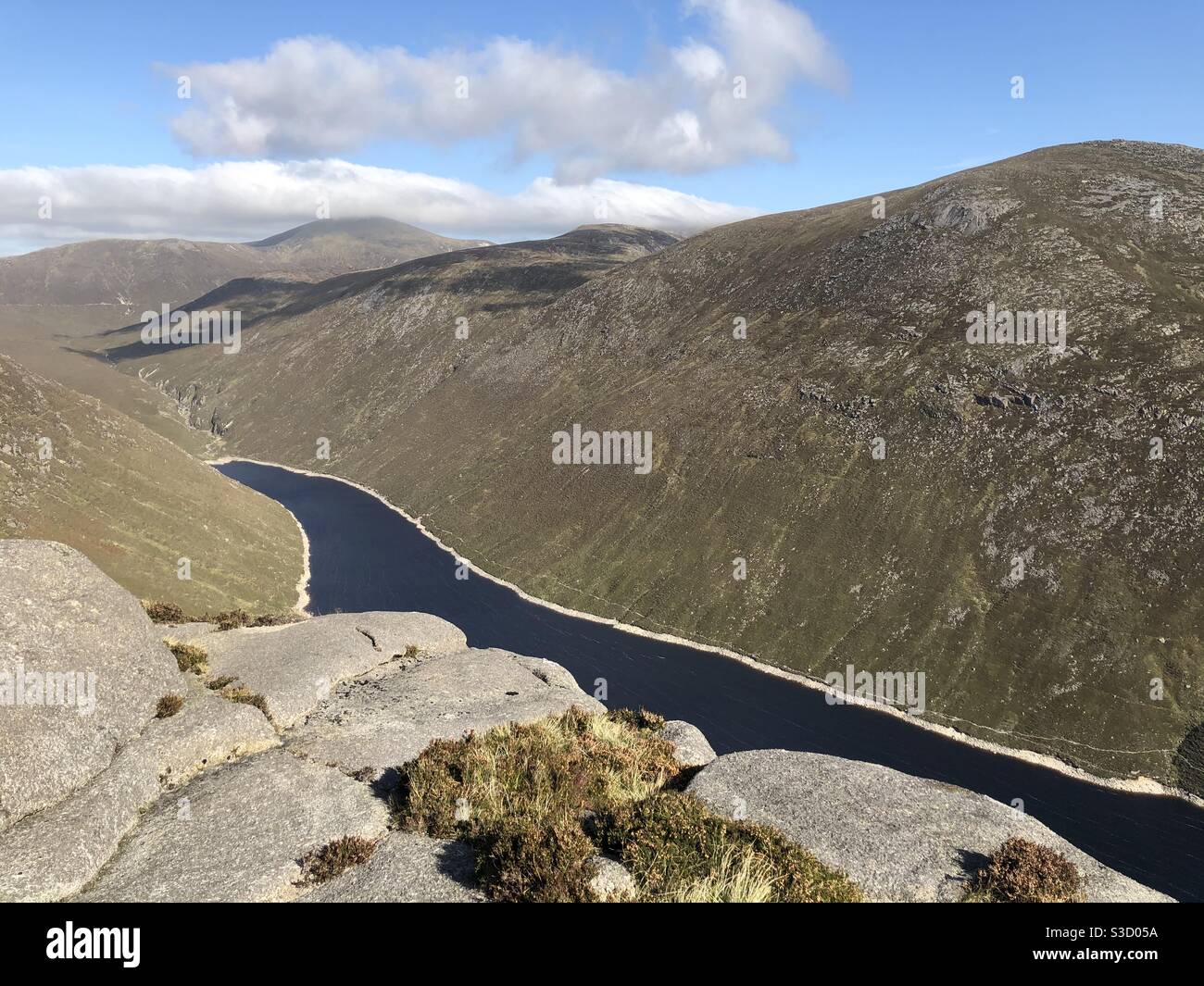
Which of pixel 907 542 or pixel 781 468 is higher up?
pixel 781 468

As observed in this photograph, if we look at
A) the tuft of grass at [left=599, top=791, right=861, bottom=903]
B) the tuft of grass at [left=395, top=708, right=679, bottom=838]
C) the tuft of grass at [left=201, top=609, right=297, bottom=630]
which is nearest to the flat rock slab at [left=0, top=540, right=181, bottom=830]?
the tuft of grass at [left=201, top=609, right=297, bottom=630]

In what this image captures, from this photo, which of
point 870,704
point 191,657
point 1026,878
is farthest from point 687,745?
point 870,704

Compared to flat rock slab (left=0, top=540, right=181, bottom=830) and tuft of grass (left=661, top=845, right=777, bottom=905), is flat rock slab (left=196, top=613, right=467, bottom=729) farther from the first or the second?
tuft of grass (left=661, top=845, right=777, bottom=905)

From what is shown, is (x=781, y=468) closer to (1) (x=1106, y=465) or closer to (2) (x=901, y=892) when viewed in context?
(1) (x=1106, y=465)

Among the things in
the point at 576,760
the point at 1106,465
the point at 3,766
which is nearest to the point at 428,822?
the point at 576,760

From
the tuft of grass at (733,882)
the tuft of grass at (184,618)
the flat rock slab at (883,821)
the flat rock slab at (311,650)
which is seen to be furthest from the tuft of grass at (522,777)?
the tuft of grass at (184,618)

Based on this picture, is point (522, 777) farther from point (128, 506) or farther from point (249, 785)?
point (128, 506)
